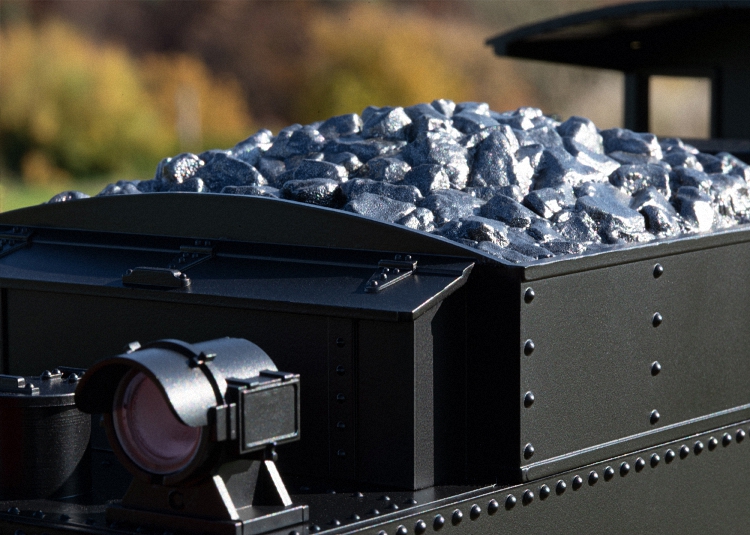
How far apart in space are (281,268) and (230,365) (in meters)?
0.63

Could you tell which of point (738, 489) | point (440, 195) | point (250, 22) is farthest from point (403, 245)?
point (250, 22)

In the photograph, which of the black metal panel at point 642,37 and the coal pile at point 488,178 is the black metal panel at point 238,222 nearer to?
the coal pile at point 488,178

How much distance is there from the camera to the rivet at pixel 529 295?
9.18 ft

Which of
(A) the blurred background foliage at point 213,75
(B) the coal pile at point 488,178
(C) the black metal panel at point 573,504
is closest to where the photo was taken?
(C) the black metal panel at point 573,504

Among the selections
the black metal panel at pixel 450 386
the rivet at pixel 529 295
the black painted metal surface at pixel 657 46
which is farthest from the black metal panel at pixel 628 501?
the black painted metal surface at pixel 657 46

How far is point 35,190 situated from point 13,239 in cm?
1729

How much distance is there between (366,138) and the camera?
3977mm

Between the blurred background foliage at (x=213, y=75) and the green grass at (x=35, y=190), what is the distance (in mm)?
66

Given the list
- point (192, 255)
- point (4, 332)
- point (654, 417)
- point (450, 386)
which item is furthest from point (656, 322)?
point (4, 332)

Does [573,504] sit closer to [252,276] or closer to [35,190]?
[252,276]

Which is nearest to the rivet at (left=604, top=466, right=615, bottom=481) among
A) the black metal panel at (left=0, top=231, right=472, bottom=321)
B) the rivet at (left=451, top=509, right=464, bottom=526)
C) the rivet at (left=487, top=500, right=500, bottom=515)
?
the rivet at (left=487, top=500, right=500, bottom=515)

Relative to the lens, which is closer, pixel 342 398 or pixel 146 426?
pixel 146 426

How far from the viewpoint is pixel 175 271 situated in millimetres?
3047

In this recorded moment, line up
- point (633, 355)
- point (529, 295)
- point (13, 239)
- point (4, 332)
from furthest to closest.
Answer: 1. point (13, 239)
2. point (4, 332)
3. point (633, 355)
4. point (529, 295)
